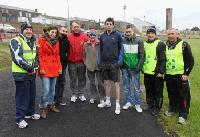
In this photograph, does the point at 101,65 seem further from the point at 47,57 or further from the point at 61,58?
the point at 47,57

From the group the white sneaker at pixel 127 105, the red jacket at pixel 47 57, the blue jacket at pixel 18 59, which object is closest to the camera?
the blue jacket at pixel 18 59

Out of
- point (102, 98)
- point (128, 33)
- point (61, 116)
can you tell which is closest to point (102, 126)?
point (61, 116)

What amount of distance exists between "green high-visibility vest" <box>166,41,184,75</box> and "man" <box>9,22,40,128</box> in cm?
304

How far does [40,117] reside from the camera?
7.29 metres

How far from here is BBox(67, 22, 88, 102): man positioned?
328 inches

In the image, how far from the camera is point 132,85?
8.03m

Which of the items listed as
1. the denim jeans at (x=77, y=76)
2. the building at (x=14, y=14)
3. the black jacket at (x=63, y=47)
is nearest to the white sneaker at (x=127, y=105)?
the denim jeans at (x=77, y=76)

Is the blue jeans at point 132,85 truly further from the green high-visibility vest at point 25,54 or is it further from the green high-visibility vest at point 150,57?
the green high-visibility vest at point 25,54

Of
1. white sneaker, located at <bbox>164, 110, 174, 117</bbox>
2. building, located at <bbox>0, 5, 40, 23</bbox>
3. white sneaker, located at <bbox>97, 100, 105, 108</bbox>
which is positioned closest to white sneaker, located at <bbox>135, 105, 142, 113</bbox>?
white sneaker, located at <bbox>164, 110, 174, 117</bbox>

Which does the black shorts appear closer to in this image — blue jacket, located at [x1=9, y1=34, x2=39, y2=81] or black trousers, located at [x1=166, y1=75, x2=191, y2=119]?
black trousers, located at [x1=166, y1=75, x2=191, y2=119]

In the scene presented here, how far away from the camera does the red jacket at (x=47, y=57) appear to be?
7223 mm

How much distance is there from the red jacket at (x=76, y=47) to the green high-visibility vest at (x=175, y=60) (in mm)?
2407

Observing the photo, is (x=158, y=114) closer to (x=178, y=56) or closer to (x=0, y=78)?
(x=178, y=56)

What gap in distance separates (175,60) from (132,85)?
1449 millimetres
